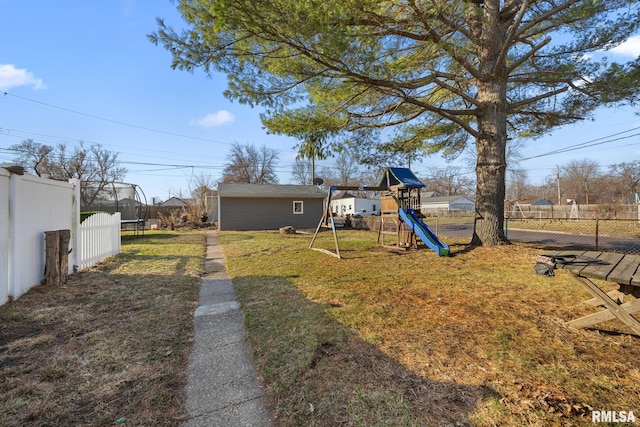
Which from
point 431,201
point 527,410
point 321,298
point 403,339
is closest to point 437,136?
point 321,298

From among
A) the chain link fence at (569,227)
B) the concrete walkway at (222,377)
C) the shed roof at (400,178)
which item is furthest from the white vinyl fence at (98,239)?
the chain link fence at (569,227)

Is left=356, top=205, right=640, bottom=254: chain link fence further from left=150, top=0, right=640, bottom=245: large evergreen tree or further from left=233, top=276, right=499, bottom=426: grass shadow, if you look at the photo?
left=233, top=276, right=499, bottom=426: grass shadow

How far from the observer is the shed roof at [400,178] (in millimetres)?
8445

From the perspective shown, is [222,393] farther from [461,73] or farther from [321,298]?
[461,73]

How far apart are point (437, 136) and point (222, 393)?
915cm

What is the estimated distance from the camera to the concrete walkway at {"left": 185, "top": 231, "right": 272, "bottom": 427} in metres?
1.82

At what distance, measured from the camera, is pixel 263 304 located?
393 centimetres

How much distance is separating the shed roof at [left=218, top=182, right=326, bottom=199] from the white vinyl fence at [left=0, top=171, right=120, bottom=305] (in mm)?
11671

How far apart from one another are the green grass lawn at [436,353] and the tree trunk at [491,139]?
2.79 metres

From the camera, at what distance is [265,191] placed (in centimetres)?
1817

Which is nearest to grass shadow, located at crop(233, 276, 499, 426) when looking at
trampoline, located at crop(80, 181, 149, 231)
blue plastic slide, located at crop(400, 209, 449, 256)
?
blue plastic slide, located at crop(400, 209, 449, 256)

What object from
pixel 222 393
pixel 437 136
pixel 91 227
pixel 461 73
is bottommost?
pixel 222 393

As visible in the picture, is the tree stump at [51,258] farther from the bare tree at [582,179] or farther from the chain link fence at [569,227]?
the bare tree at [582,179]

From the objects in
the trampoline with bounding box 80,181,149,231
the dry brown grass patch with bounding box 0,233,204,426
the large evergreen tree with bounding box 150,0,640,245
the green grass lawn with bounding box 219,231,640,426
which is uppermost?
the large evergreen tree with bounding box 150,0,640,245
